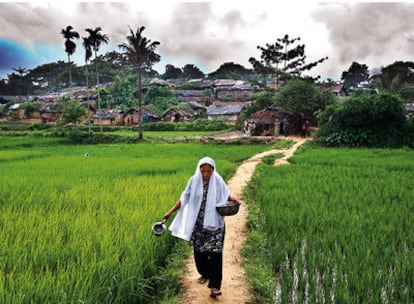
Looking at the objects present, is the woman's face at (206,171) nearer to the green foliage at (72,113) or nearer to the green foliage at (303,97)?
the green foliage at (303,97)

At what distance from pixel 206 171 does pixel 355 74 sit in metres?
63.6

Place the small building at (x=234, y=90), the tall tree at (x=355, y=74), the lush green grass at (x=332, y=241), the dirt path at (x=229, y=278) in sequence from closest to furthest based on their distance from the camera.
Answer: the lush green grass at (x=332, y=241) < the dirt path at (x=229, y=278) < the small building at (x=234, y=90) < the tall tree at (x=355, y=74)

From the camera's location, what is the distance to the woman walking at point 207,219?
294 centimetres

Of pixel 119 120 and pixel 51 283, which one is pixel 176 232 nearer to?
pixel 51 283

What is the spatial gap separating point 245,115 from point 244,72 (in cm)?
4178

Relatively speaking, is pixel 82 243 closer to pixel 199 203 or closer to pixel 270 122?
pixel 199 203

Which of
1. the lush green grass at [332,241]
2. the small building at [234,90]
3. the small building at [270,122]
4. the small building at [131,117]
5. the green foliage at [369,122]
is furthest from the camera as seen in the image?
the small building at [234,90]

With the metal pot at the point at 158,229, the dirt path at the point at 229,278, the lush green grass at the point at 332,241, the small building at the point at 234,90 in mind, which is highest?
the small building at the point at 234,90

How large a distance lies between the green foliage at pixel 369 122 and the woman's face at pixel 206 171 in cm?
1519

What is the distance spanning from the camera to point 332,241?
Answer: 3.84m

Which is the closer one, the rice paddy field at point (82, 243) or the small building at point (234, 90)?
the rice paddy field at point (82, 243)

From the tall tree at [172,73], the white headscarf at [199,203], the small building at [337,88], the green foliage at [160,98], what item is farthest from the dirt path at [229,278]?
the tall tree at [172,73]

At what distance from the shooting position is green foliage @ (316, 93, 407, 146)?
1595 cm

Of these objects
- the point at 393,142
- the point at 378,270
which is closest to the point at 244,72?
the point at 393,142
